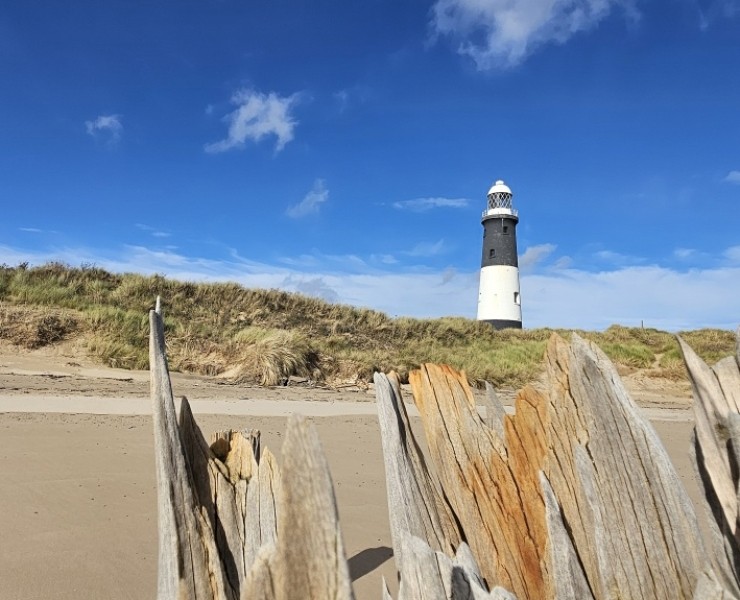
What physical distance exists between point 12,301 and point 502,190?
32.0 meters

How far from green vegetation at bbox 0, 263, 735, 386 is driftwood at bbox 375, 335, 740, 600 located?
410 inches

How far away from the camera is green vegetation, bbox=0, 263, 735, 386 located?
1295 centimetres

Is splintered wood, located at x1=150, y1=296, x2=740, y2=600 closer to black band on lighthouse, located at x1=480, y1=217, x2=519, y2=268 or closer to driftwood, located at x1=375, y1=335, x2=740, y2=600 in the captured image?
driftwood, located at x1=375, y1=335, x2=740, y2=600

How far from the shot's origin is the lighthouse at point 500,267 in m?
35.3

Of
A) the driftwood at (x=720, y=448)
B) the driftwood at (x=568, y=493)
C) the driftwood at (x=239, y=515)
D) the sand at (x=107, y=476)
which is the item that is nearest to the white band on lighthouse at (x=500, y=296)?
the sand at (x=107, y=476)

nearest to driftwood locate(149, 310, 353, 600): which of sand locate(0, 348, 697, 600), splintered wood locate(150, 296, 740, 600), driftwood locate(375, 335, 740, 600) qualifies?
splintered wood locate(150, 296, 740, 600)

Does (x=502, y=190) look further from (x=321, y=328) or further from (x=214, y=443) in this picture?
(x=214, y=443)

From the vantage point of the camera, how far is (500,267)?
3641cm

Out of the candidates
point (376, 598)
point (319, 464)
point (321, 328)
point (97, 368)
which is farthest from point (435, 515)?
point (321, 328)

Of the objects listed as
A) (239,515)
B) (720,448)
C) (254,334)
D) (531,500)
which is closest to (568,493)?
(531,500)

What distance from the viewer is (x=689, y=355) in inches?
79.2

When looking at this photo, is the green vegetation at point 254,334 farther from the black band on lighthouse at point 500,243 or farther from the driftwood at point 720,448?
the black band on lighthouse at point 500,243

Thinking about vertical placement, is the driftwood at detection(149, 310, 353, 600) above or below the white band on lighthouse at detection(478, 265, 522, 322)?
below

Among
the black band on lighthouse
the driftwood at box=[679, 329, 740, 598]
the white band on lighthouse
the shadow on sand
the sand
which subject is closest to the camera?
the driftwood at box=[679, 329, 740, 598]
